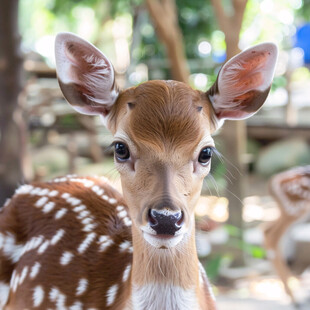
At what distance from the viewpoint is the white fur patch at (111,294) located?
5.32ft

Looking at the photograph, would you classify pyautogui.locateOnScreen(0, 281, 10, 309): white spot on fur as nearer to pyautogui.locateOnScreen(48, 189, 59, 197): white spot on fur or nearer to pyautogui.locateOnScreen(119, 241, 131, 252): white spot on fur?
pyautogui.locateOnScreen(48, 189, 59, 197): white spot on fur

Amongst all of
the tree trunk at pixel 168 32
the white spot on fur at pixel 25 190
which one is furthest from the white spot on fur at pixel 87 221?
the tree trunk at pixel 168 32

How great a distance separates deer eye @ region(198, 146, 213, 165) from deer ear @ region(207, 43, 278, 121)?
0.17 metres

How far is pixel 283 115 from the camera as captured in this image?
35.0 feet

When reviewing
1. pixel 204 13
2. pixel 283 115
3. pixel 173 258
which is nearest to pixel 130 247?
pixel 173 258

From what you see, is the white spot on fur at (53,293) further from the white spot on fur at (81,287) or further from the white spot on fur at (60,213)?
the white spot on fur at (60,213)

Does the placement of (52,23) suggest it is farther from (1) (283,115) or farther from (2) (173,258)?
(2) (173,258)

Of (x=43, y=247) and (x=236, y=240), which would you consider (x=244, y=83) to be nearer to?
(x=43, y=247)

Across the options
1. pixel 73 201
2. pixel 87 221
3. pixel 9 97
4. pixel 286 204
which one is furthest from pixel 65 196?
pixel 286 204

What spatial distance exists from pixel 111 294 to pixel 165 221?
51 centimetres

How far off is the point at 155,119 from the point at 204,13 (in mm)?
8338

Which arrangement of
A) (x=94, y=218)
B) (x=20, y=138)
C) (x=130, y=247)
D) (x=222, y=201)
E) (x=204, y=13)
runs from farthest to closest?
(x=204, y=13) → (x=222, y=201) → (x=20, y=138) → (x=94, y=218) → (x=130, y=247)

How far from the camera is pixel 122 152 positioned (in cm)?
145

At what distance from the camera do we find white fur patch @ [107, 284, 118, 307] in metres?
1.62
